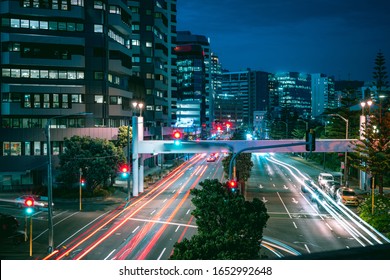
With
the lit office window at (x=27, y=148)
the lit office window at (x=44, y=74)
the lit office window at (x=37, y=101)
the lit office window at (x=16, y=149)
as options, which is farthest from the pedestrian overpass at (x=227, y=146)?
the lit office window at (x=44, y=74)

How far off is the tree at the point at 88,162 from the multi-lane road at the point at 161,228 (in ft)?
14.3

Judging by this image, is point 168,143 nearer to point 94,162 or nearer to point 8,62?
point 94,162

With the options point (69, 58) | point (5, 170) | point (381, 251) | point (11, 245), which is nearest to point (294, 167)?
point (69, 58)

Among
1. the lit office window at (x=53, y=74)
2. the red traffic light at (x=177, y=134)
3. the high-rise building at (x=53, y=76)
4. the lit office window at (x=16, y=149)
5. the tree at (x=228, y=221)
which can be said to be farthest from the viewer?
the lit office window at (x=53, y=74)

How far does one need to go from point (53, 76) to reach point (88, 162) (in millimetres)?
20244

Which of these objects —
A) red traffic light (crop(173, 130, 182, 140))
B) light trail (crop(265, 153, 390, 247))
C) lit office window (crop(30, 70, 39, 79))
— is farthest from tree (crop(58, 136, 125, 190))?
red traffic light (crop(173, 130, 182, 140))

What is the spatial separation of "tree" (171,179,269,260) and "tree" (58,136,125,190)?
3357 cm

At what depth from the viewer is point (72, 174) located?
55844mm

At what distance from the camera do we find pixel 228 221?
71.7ft

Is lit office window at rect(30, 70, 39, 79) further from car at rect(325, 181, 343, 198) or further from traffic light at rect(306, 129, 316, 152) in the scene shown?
traffic light at rect(306, 129, 316, 152)

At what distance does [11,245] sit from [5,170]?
32.8 meters

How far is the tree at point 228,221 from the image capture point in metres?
18.8

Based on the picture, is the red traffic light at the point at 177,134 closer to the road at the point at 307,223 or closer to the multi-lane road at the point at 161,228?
the multi-lane road at the point at 161,228

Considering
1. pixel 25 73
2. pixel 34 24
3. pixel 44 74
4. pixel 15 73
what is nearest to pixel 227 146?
pixel 44 74
